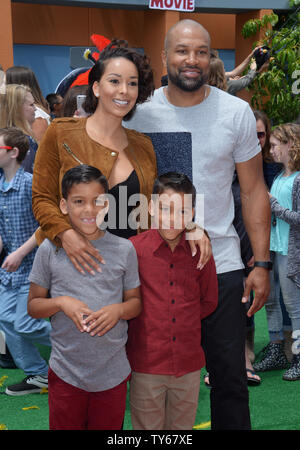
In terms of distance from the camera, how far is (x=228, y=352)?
2.38 meters

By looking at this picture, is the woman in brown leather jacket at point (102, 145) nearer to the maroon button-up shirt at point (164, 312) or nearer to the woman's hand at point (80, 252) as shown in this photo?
the woman's hand at point (80, 252)

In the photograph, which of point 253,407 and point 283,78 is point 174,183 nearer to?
point 253,407

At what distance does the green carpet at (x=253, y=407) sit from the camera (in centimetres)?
319

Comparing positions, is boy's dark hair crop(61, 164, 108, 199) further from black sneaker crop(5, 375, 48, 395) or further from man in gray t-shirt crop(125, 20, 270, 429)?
black sneaker crop(5, 375, 48, 395)

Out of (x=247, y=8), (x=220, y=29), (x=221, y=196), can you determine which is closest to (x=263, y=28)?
(x=247, y=8)

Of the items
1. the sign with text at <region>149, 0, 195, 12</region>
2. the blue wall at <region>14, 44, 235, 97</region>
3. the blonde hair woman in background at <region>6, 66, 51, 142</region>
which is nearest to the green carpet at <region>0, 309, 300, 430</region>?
the blonde hair woman in background at <region>6, 66, 51, 142</region>

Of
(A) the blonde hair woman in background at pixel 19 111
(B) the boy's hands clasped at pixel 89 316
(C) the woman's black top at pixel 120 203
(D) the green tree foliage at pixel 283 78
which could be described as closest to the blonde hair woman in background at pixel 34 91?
(A) the blonde hair woman in background at pixel 19 111

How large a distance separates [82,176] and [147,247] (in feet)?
1.20

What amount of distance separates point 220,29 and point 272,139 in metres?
8.50

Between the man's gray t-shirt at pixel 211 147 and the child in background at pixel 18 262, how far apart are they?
151 centimetres

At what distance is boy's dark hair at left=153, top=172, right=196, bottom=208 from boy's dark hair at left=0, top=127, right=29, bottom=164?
176cm

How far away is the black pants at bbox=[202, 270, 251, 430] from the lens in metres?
2.38

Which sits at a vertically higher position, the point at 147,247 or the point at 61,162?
the point at 61,162

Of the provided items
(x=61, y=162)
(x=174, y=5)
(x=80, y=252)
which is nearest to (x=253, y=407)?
(x=80, y=252)
